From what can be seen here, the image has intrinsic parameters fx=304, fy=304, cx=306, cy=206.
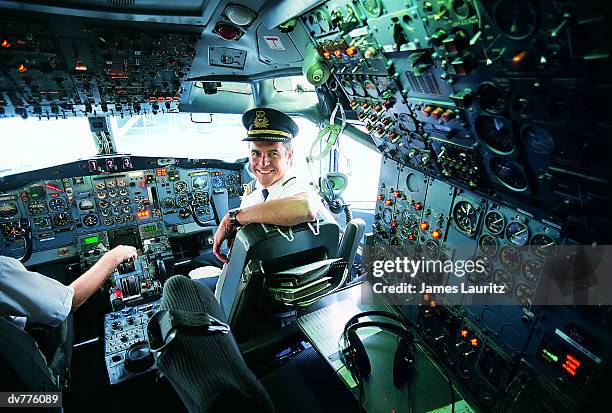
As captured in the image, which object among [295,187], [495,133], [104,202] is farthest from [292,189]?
[104,202]

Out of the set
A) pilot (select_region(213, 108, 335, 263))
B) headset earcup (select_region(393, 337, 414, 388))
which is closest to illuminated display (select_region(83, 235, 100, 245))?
pilot (select_region(213, 108, 335, 263))

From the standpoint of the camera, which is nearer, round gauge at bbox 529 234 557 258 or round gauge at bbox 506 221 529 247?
round gauge at bbox 529 234 557 258

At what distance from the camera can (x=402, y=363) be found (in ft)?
5.03

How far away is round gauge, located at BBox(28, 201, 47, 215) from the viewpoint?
342cm

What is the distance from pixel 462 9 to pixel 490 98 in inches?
15.5

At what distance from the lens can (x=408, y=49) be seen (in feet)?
4.49

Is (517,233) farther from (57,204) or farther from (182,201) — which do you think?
(57,204)

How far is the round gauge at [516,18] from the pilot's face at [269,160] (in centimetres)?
141

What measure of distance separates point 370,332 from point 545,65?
1.62 m

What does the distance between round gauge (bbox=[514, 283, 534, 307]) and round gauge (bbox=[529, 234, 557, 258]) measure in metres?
0.19

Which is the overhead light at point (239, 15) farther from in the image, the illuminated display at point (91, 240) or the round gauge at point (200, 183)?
the illuminated display at point (91, 240)

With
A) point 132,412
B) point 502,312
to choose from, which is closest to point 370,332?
point 502,312

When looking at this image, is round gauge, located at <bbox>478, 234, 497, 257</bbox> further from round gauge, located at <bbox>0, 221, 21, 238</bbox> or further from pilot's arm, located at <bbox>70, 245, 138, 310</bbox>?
round gauge, located at <bbox>0, 221, 21, 238</bbox>

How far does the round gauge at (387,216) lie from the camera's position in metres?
2.50
